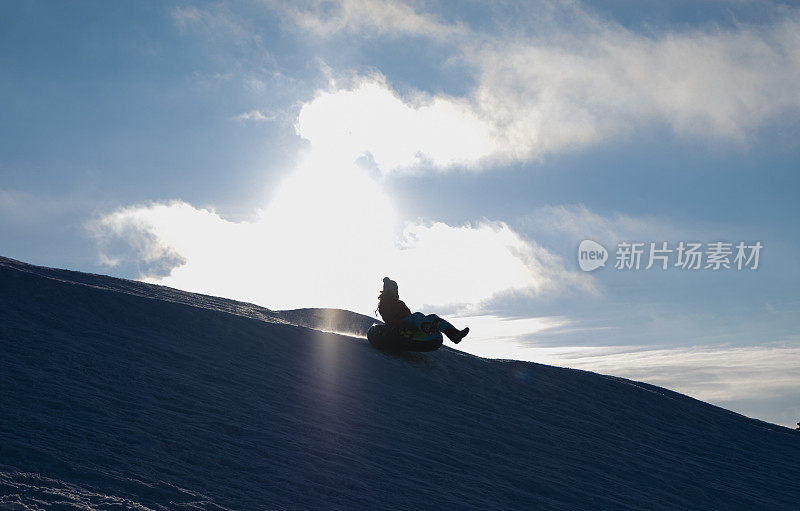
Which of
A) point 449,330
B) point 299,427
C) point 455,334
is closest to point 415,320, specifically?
point 449,330

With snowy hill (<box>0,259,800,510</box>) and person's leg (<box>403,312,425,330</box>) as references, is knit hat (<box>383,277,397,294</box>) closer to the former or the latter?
person's leg (<box>403,312,425,330</box>)

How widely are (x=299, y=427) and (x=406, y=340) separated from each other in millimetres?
6378

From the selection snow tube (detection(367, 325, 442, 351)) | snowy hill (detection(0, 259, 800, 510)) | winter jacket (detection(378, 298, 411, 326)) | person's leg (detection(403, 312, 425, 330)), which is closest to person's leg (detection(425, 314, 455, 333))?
person's leg (detection(403, 312, 425, 330))

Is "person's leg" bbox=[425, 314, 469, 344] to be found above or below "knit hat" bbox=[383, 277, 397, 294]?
below

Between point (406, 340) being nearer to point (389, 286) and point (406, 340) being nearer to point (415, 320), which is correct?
point (415, 320)

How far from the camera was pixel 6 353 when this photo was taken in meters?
9.01

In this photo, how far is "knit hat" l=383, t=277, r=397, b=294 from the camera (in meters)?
15.2

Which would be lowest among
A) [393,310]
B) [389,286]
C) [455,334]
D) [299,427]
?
[299,427]

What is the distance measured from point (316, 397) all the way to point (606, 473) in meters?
4.95

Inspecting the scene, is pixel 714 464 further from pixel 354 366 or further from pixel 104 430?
pixel 104 430

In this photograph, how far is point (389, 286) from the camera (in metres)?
15.3

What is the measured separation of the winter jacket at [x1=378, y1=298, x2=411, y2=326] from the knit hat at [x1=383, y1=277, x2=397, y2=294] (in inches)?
8.4

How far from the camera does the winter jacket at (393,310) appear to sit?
49.8 ft

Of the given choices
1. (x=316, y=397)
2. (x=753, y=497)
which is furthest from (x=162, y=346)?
(x=753, y=497)
